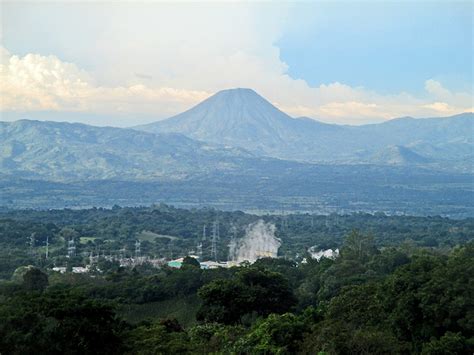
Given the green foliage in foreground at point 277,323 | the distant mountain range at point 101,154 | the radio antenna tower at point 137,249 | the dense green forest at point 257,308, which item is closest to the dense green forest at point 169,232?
the radio antenna tower at point 137,249

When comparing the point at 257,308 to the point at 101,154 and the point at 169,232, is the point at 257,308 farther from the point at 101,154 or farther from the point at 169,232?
the point at 101,154

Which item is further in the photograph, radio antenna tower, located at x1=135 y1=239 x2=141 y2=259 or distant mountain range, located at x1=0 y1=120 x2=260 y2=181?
distant mountain range, located at x1=0 y1=120 x2=260 y2=181

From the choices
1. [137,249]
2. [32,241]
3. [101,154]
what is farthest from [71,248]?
[101,154]

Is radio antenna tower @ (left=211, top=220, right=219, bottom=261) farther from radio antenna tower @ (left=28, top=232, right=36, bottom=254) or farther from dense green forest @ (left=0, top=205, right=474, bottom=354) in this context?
radio antenna tower @ (left=28, top=232, right=36, bottom=254)

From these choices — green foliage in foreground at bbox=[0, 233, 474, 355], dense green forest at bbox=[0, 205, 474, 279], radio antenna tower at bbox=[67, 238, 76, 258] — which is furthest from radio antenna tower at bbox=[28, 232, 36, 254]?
green foliage in foreground at bbox=[0, 233, 474, 355]

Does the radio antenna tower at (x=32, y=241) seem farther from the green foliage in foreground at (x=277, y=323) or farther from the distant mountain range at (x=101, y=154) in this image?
the distant mountain range at (x=101, y=154)

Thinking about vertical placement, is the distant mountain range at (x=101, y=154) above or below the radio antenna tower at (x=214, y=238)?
above

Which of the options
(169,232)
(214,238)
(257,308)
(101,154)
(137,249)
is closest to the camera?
(257,308)

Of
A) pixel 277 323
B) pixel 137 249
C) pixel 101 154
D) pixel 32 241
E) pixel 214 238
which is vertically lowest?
pixel 137 249

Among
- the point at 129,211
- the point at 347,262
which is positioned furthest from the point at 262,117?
the point at 347,262

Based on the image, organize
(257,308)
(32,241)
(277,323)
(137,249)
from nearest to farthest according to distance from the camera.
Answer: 1. (277,323)
2. (257,308)
3. (32,241)
4. (137,249)

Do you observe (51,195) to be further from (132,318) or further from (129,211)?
(132,318)
